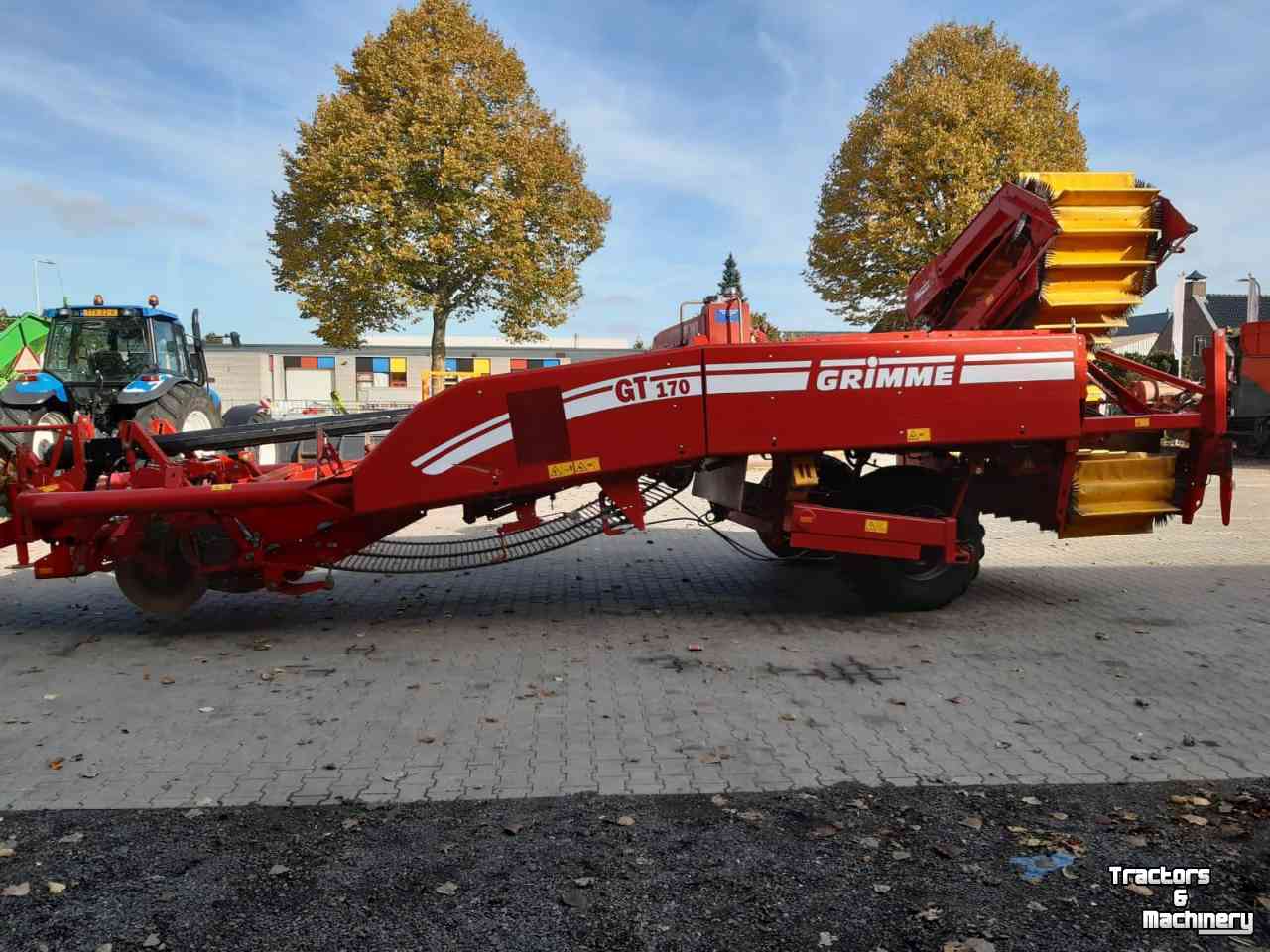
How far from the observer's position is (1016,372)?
5.94 metres

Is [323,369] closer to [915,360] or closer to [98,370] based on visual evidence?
[98,370]

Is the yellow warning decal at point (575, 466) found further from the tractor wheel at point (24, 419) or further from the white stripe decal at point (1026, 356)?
the tractor wheel at point (24, 419)

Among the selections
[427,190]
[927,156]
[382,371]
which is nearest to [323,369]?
[382,371]

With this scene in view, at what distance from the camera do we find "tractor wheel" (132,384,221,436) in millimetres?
10148

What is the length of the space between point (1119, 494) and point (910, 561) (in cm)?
145

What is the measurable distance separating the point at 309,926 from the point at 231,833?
782mm

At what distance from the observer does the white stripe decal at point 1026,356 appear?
5895 mm

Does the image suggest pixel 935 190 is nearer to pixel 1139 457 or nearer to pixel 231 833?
pixel 1139 457

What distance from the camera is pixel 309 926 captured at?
2.82 m

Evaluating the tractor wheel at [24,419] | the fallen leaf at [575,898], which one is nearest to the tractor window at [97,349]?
the tractor wheel at [24,419]

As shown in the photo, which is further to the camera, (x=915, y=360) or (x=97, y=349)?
(x=97, y=349)

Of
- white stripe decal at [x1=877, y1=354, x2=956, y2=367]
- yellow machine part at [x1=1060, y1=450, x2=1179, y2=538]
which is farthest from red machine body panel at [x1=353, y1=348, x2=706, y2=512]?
yellow machine part at [x1=1060, y1=450, x2=1179, y2=538]

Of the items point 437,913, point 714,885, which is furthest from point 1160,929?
point 437,913

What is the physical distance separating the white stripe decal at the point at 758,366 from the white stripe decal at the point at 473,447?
4.34ft
